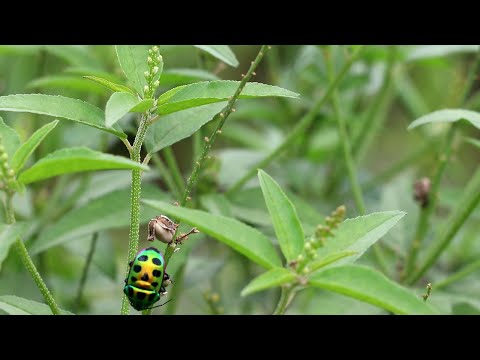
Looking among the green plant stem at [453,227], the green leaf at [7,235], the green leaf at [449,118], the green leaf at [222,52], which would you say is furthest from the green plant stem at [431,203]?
the green leaf at [7,235]

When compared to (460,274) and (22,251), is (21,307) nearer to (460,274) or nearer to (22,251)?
(22,251)

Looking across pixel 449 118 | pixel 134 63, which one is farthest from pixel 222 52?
pixel 449 118

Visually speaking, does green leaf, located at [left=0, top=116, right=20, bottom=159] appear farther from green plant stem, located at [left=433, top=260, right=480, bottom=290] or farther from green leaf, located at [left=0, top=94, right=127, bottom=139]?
green plant stem, located at [left=433, top=260, right=480, bottom=290]

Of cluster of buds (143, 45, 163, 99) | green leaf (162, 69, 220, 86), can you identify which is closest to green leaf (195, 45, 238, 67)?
green leaf (162, 69, 220, 86)

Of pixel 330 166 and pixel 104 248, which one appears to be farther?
pixel 330 166
